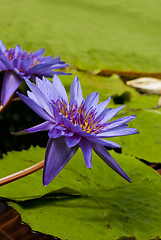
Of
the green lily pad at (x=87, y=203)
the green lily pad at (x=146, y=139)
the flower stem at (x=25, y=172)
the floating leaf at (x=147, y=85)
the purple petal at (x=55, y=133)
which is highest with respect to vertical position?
the purple petal at (x=55, y=133)

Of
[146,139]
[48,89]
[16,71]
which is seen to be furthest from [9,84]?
[146,139]

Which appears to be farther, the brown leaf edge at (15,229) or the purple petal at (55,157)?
the brown leaf edge at (15,229)

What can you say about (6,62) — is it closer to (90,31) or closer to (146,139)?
(146,139)

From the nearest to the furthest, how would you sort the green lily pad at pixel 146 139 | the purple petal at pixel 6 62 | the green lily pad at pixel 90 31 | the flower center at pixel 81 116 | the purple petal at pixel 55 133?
1. the purple petal at pixel 55 133
2. the flower center at pixel 81 116
3. the purple petal at pixel 6 62
4. the green lily pad at pixel 146 139
5. the green lily pad at pixel 90 31

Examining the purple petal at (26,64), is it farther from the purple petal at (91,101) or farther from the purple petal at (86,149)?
the purple petal at (86,149)

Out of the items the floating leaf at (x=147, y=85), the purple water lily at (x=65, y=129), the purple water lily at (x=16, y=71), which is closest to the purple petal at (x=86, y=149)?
the purple water lily at (x=65, y=129)

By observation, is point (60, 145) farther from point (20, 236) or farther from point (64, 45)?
point (64, 45)

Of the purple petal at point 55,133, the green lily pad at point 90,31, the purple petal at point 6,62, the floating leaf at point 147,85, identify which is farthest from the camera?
the green lily pad at point 90,31
